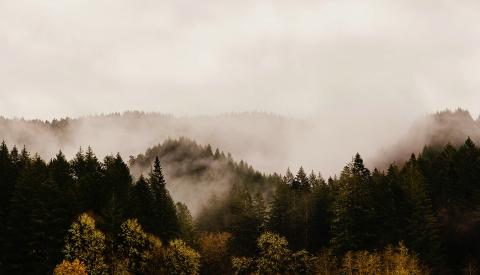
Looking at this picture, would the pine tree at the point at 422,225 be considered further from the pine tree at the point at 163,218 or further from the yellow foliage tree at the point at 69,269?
the yellow foliage tree at the point at 69,269

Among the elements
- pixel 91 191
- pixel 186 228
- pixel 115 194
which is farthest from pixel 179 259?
pixel 186 228

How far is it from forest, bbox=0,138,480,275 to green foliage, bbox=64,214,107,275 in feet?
0.46

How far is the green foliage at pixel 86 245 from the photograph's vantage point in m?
73.8

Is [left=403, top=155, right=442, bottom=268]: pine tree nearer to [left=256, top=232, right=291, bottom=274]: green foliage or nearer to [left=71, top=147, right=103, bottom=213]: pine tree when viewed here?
[left=256, top=232, right=291, bottom=274]: green foliage

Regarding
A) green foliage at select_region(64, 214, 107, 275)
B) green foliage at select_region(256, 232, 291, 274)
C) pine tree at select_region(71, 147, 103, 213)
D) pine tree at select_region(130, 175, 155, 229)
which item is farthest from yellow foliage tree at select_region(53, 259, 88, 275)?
green foliage at select_region(256, 232, 291, 274)

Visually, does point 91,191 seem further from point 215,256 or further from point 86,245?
point 215,256

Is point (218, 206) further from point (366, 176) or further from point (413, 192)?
point (413, 192)

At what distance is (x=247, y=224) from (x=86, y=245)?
50.3 meters

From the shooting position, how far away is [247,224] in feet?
394

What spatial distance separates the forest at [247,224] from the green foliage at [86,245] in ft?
0.46

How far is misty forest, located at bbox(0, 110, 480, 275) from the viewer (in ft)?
244

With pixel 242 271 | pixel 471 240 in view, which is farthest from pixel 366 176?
pixel 242 271

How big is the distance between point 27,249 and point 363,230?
55.2 meters

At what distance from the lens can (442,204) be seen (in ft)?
324
